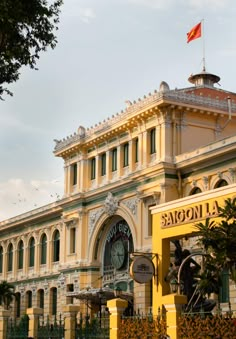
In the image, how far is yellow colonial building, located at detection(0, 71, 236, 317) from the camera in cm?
3222

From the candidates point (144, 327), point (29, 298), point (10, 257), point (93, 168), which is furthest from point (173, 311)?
point (10, 257)

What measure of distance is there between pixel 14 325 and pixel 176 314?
390 inches

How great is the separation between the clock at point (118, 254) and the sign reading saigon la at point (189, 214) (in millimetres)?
13666

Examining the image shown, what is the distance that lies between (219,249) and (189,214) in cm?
342

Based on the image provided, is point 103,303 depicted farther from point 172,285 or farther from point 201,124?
point 172,285

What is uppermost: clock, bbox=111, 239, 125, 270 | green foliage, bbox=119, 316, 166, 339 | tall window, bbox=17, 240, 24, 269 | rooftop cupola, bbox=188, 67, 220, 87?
rooftop cupola, bbox=188, 67, 220, 87

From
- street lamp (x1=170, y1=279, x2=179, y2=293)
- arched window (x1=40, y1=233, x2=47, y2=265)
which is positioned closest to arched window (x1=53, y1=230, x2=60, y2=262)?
arched window (x1=40, y1=233, x2=47, y2=265)

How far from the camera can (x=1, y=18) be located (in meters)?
18.0

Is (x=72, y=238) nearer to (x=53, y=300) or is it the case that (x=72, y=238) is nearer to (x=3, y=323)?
(x=53, y=300)

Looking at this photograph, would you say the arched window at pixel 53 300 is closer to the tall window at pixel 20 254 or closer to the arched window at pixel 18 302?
the arched window at pixel 18 302

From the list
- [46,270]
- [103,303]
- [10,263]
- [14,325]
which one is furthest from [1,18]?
[10,263]

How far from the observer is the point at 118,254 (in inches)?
1446

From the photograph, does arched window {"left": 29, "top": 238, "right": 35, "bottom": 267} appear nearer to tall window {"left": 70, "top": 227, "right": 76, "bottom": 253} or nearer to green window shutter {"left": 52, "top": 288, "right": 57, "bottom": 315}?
green window shutter {"left": 52, "top": 288, "right": 57, "bottom": 315}

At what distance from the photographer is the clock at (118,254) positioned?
3636 cm
